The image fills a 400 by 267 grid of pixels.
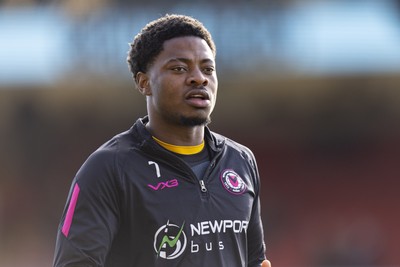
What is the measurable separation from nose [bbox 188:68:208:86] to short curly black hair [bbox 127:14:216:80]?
0.52 ft

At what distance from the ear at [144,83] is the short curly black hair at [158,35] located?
19 mm

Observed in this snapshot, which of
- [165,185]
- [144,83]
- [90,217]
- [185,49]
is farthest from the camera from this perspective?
[144,83]

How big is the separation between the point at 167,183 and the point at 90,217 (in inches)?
11.8

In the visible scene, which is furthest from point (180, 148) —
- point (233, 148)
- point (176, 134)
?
point (233, 148)

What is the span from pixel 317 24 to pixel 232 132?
3.68 meters

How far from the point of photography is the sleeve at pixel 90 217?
266 centimetres

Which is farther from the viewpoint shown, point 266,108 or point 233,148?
point 266,108

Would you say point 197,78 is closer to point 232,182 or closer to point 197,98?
point 197,98

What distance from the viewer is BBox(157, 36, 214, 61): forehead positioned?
2.91m

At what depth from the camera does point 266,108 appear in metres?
15.5

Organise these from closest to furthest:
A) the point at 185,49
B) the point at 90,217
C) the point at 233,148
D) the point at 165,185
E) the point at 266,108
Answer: the point at 90,217
the point at 165,185
the point at 185,49
the point at 233,148
the point at 266,108

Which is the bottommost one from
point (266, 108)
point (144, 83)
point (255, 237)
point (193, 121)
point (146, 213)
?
point (266, 108)

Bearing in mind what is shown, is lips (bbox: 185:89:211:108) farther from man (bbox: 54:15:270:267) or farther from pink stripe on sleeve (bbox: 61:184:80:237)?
pink stripe on sleeve (bbox: 61:184:80:237)

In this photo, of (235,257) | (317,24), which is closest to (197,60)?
(235,257)
